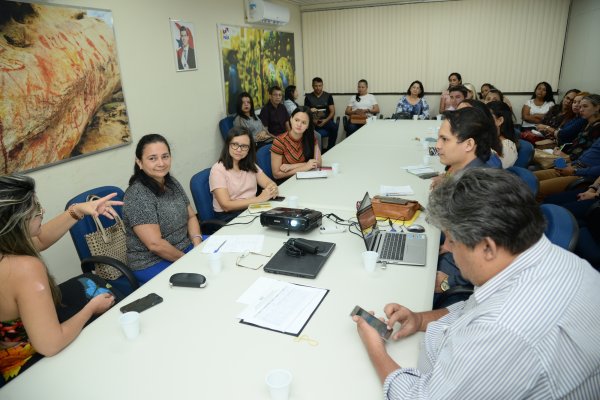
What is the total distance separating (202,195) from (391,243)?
148 centimetres

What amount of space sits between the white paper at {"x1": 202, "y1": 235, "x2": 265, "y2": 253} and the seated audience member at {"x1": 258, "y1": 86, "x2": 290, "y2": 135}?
14.4 feet

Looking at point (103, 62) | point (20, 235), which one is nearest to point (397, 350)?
point (20, 235)

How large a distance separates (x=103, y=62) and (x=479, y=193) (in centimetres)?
358

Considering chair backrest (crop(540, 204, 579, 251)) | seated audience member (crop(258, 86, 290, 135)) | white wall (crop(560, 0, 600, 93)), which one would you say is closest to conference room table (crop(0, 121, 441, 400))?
chair backrest (crop(540, 204, 579, 251))

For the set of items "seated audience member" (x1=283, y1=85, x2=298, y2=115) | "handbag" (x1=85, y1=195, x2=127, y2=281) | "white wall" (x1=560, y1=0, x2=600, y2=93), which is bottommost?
"handbag" (x1=85, y1=195, x2=127, y2=281)

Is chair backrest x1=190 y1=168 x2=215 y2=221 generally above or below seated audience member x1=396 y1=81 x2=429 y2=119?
below

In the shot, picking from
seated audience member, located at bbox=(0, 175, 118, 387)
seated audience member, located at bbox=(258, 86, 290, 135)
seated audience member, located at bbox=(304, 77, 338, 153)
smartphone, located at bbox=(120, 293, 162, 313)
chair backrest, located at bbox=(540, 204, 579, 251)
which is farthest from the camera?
seated audience member, located at bbox=(304, 77, 338, 153)

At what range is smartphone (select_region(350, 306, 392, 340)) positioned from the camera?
132 cm

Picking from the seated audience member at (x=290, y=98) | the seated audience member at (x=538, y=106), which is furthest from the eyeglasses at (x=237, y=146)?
the seated audience member at (x=538, y=106)

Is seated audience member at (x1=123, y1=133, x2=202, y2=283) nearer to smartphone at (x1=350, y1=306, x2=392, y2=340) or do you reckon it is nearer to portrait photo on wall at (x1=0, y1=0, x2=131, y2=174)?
portrait photo on wall at (x1=0, y1=0, x2=131, y2=174)

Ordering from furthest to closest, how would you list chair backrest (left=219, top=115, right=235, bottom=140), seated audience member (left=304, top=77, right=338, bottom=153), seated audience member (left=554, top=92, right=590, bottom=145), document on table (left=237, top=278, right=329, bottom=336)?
seated audience member (left=304, top=77, right=338, bottom=153), chair backrest (left=219, top=115, right=235, bottom=140), seated audience member (left=554, top=92, right=590, bottom=145), document on table (left=237, top=278, right=329, bottom=336)

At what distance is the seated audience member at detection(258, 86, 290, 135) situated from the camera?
6.38 m

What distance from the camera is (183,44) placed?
181 inches

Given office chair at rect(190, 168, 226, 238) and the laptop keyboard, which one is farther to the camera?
office chair at rect(190, 168, 226, 238)
